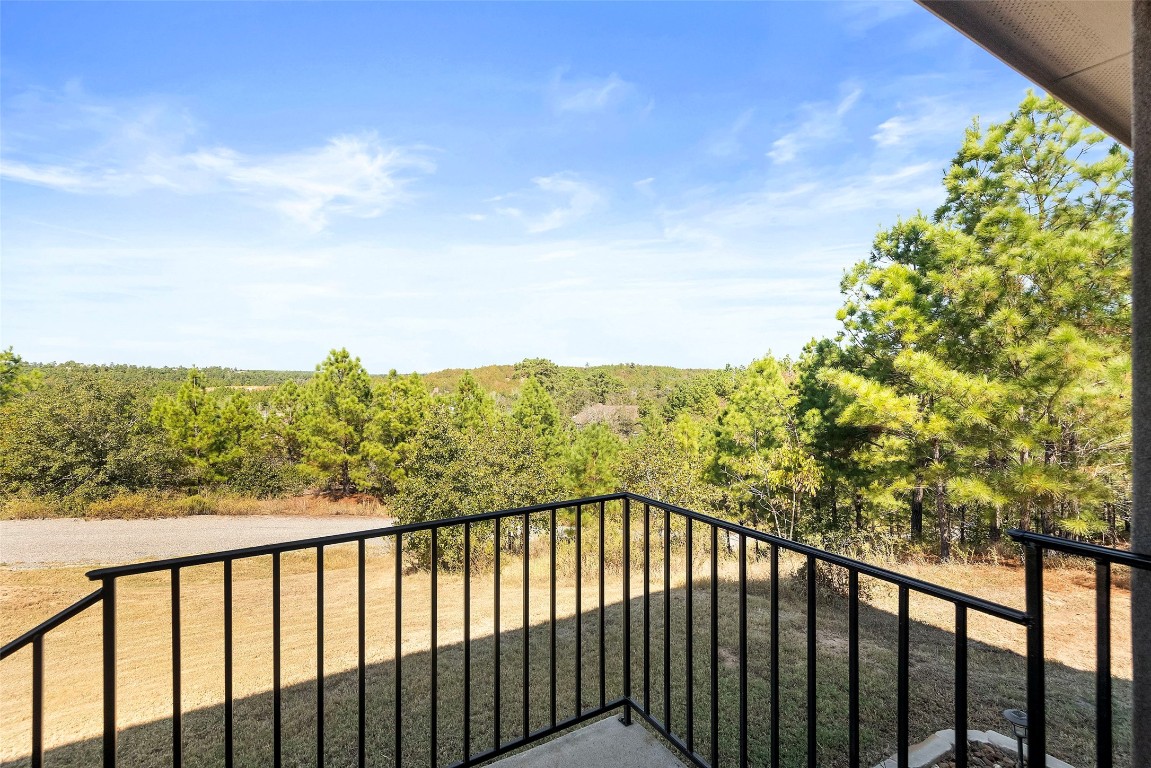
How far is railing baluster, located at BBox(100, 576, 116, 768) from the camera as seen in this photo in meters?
1.08

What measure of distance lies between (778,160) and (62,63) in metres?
17.6

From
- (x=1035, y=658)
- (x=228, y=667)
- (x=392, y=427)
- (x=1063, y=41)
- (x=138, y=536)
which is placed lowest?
(x=138, y=536)

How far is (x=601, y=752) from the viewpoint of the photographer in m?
1.79

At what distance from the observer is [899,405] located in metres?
7.92

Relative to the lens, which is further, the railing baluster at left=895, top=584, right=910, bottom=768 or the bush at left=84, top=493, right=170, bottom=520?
the bush at left=84, top=493, right=170, bottom=520

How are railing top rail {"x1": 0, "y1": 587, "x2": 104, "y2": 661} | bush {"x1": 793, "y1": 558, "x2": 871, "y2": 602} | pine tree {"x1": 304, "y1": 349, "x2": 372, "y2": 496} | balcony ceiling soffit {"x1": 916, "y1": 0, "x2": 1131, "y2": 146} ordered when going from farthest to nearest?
pine tree {"x1": 304, "y1": 349, "x2": 372, "y2": 496}
bush {"x1": 793, "y1": 558, "x2": 871, "y2": 602}
balcony ceiling soffit {"x1": 916, "y1": 0, "x2": 1131, "y2": 146}
railing top rail {"x1": 0, "y1": 587, "x2": 104, "y2": 661}

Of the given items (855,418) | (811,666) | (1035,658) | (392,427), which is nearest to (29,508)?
(392,427)

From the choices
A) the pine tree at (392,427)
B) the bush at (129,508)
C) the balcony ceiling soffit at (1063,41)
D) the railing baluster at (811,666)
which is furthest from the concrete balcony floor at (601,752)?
the bush at (129,508)

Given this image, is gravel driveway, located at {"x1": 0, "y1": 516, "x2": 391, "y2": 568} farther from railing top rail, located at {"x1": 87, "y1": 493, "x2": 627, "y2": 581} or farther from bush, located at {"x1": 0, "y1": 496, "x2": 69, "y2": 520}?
railing top rail, located at {"x1": 87, "y1": 493, "x2": 627, "y2": 581}

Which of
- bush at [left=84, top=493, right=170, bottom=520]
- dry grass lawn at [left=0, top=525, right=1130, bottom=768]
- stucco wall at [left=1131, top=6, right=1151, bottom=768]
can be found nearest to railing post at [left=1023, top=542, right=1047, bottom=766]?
stucco wall at [left=1131, top=6, right=1151, bottom=768]

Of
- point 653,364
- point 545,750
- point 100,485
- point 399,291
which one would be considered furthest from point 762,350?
point 653,364

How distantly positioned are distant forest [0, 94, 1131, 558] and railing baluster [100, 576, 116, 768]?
8.15 m

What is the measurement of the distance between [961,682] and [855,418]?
8730mm

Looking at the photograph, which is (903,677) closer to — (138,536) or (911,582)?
(911,582)
